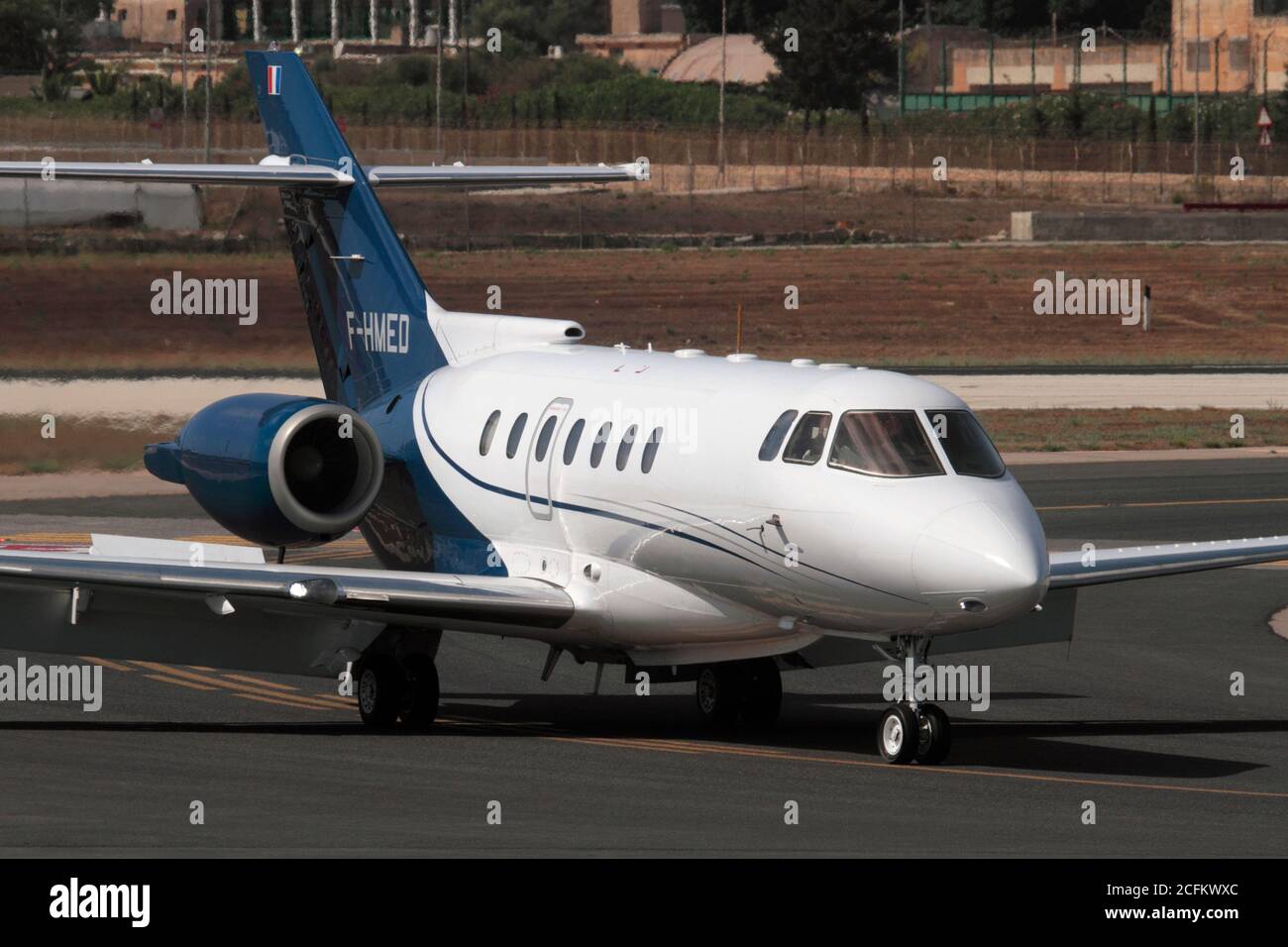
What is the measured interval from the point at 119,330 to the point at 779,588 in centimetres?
3743

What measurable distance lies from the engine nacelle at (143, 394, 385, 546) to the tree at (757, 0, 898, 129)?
127 metres

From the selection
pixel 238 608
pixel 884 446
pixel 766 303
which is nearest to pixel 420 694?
pixel 238 608

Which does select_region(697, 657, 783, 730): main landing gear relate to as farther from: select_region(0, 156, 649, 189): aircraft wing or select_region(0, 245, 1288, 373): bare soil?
select_region(0, 245, 1288, 373): bare soil

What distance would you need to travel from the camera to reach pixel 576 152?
118m

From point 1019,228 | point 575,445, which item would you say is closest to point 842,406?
Result: point 575,445

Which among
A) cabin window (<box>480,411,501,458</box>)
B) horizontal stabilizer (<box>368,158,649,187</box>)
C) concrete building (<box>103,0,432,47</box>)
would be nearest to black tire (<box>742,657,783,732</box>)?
cabin window (<box>480,411,501,458</box>)

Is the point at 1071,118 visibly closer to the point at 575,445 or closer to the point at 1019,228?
the point at 1019,228

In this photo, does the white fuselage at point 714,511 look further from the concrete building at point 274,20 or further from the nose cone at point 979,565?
the concrete building at point 274,20

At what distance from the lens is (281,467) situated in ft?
71.3

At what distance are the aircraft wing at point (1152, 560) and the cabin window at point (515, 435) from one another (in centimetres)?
541

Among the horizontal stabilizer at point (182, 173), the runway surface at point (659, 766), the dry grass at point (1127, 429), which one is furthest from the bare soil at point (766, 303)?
the runway surface at point (659, 766)

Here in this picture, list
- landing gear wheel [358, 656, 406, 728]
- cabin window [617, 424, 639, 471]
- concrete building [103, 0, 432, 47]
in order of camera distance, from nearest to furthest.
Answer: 1. cabin window [617, 424, 639, 471]
2. landing gear wheel [358, 656, 406, 728]
3. concrete building [103, 0, 432, 47]

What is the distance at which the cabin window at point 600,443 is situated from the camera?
20812 millimetres

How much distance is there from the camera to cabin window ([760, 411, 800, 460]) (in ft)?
62.0
